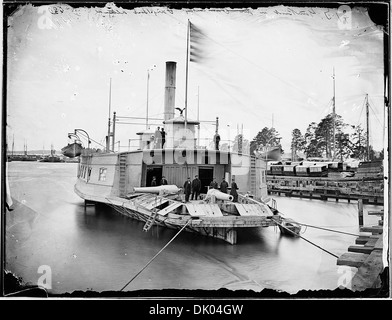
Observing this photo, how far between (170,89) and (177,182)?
221 centimetres

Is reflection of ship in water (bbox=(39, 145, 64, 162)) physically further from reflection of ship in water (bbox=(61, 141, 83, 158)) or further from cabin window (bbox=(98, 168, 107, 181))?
cabin window (bbox=(98, 168, 107, 181))

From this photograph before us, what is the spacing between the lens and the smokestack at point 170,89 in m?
5.24

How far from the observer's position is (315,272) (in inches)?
180

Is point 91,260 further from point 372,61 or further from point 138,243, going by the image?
point 372,61

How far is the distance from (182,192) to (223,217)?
1.64m

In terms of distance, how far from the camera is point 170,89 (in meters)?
6.10

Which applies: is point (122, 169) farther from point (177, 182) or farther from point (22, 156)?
point (22, 156)

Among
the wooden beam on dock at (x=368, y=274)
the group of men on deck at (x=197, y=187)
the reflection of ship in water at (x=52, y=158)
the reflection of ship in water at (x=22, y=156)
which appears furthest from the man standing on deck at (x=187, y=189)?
the wooden beam on dock at (x=368, y=274)

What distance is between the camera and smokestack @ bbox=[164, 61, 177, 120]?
524 cm

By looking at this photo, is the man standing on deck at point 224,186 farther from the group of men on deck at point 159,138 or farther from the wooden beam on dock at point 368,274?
the wooden beam on dock at point 368,274

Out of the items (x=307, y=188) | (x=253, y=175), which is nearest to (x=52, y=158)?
(x=253, y=175)

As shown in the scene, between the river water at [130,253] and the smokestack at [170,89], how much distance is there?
2.22m

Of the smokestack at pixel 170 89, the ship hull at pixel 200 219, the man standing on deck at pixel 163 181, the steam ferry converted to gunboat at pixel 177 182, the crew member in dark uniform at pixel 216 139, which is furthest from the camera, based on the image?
the man standing on deck at pixel 163 181
